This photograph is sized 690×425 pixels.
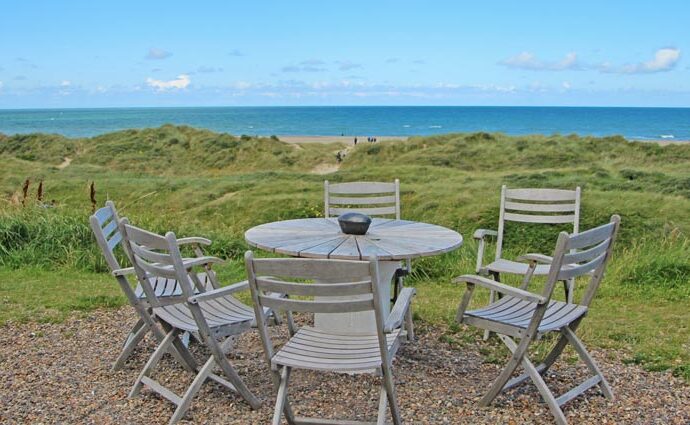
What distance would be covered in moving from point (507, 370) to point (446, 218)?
24.2ft

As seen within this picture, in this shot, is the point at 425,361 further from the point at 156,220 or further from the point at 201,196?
the point at 201,196

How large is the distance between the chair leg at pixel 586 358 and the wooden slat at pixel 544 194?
182 centimetres

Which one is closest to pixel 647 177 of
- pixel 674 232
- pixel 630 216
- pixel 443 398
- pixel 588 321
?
pixel 630 216

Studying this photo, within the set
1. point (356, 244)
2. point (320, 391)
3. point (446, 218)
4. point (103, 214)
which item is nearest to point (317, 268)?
point (356, 244)

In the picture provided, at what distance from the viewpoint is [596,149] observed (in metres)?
22.4

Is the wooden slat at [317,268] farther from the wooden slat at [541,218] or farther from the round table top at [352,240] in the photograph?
the wooden slat at [541,218]

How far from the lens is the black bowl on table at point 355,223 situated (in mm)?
4012

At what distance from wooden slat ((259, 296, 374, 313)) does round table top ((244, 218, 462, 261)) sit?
2.38ft

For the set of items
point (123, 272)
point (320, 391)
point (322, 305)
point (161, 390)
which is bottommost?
point (320, 391)

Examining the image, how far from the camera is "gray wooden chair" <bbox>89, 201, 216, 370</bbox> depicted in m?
3.55

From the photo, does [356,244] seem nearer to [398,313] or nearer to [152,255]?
[398,313]

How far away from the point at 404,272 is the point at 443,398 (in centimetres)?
126

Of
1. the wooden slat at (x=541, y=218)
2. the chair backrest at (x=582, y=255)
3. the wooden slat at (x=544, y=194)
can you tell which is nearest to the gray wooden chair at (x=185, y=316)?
the chair backrest at (x=582, y=255)

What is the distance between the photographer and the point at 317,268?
257 centimetres
